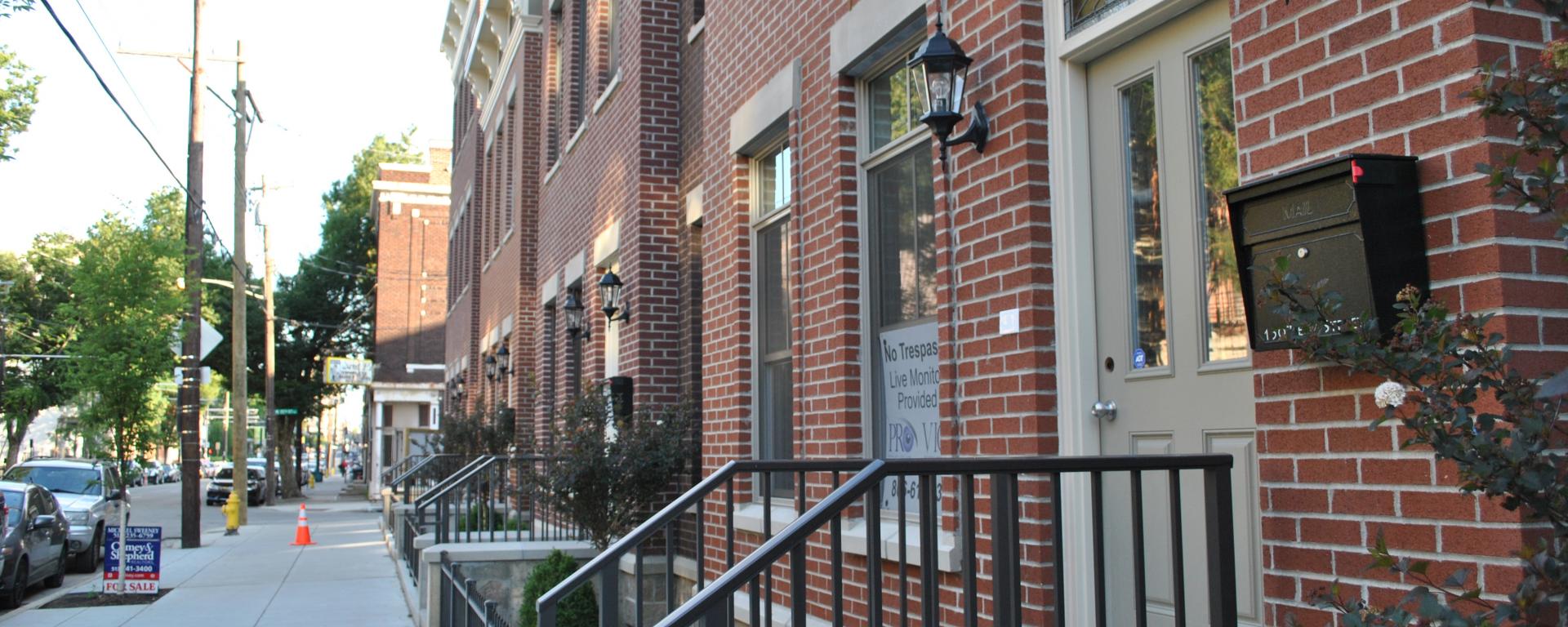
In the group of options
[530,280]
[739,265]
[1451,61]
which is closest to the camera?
[1451,61]

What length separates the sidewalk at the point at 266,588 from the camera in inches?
469

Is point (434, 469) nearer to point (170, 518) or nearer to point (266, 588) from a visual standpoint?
point (266, 588)

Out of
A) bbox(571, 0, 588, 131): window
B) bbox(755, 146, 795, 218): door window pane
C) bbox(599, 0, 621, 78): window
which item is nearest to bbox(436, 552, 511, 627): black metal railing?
bbox(755, 146, 795, 218): door window pane

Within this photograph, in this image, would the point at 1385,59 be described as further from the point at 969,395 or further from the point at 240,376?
the point at 240,376

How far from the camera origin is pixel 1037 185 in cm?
470

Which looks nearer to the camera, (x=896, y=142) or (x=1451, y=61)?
(x=1451, y=61)

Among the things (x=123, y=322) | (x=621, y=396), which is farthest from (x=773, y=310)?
(x=123, y=322)

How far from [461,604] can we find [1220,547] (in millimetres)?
5161

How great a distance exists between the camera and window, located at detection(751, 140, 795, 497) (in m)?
7.68

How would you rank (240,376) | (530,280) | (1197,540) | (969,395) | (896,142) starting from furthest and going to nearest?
(240,376) < (530,280) < (896,142) < (969,395) < (1197,540)

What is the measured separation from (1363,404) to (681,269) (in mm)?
7902

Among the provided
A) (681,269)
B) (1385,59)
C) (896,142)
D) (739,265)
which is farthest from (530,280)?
(1385,59)

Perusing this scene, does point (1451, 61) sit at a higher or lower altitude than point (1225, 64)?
lower

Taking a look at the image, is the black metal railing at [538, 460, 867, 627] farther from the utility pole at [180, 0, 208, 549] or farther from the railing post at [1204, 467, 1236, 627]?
the utility pole at [180, 0, 208, 549]
